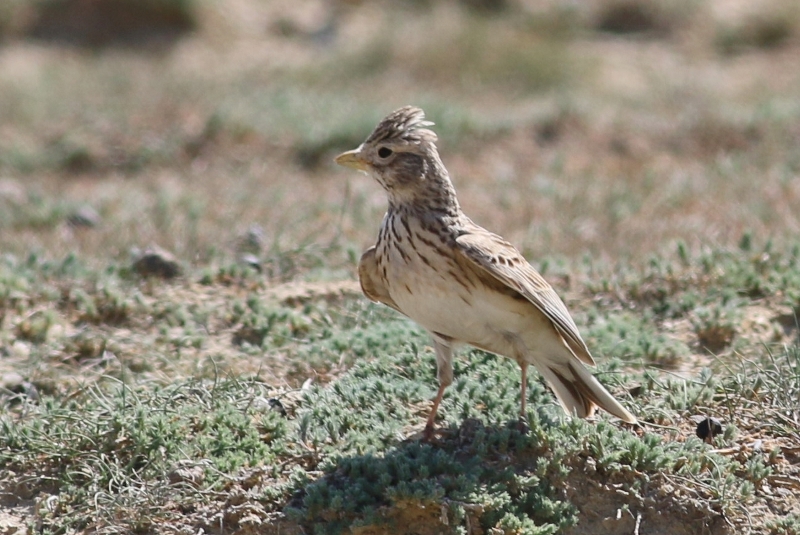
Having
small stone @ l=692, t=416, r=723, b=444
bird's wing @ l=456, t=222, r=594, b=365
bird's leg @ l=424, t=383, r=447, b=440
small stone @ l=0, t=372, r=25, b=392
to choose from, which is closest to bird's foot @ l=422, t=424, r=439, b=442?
bird's leg @ l=424, t=383, r=447, b=440

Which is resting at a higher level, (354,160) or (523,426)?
(354,160)

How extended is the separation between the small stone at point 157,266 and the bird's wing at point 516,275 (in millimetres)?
2689

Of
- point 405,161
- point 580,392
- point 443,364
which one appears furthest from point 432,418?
point 405,161

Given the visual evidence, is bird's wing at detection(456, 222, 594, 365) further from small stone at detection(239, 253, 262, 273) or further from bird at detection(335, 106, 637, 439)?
small stone at detection(239, 253, 262, 273)

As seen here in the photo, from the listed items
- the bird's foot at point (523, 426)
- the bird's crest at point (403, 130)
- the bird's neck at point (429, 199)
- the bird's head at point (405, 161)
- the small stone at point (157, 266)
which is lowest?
the small stone at point (157, 266)

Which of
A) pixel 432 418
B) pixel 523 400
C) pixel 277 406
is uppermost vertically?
pixel 523 400

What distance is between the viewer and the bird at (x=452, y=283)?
15.6ft

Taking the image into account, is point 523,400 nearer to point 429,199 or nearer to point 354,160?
point 429,199

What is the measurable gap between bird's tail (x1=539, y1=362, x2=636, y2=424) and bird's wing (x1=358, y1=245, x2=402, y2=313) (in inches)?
28.9

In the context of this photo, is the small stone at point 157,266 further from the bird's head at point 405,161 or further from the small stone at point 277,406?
the bird's head at point 405,161

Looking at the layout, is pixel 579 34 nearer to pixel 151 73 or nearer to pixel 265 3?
pixel 265 3

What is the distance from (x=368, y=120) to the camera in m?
11.5

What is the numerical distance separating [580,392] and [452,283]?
0.75m

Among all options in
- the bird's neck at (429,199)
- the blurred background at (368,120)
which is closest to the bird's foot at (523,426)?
the bird's neck at (429,199)
